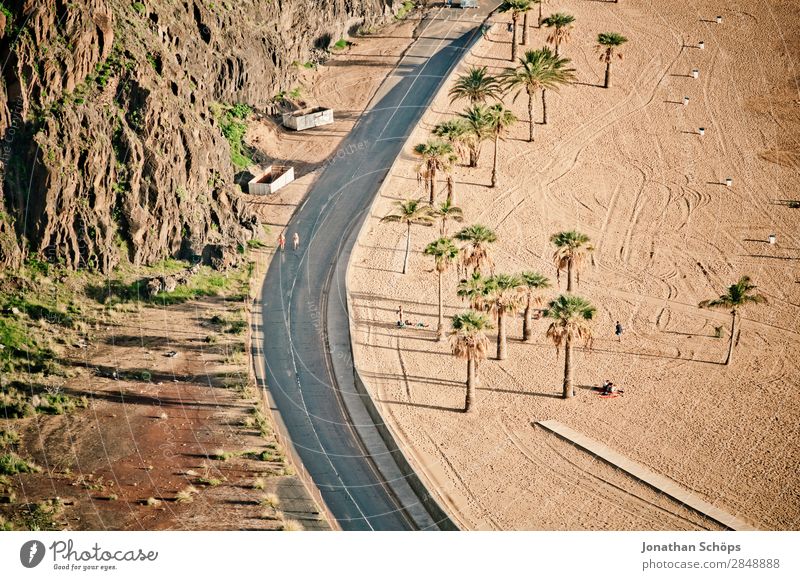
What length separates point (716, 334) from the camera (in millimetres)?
75688

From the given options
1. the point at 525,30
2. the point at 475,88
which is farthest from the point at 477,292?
the point at 525,30

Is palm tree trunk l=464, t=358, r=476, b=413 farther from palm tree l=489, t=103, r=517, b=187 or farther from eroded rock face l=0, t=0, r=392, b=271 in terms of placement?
palm tree l=489, t=103, r=517, b=187

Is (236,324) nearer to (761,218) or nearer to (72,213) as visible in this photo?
(72,213)

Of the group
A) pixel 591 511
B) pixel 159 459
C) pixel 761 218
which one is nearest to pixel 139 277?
pixel 159 459

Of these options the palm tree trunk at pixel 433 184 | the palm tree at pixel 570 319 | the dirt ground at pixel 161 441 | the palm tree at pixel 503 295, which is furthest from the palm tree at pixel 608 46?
the palm tree at pixel 570 319

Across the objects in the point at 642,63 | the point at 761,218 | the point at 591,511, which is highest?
the point at 642,63

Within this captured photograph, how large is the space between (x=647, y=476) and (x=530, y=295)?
14726 mm

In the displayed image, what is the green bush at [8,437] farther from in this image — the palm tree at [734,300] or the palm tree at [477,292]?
the palm tree at [734,300]

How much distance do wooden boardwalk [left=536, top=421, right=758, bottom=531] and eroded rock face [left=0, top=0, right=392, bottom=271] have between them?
27.7 m

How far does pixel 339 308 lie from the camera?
78562 millimetres

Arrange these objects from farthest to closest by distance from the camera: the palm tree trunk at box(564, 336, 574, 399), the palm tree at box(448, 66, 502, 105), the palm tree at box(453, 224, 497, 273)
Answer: the palm tree at box(448, 66, 502, 105) < the palm tree at box(453, 224, 497, 273) < the palm tree trunk at box(564, 336, 574, 399)

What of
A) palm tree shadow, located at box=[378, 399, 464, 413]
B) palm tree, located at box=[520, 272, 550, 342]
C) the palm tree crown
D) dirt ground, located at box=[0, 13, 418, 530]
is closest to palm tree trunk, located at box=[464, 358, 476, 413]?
palm tree shadow, located at box=[378, 399, 464, 413]

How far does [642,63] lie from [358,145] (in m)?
27.4

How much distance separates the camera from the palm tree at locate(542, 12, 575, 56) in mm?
107688
